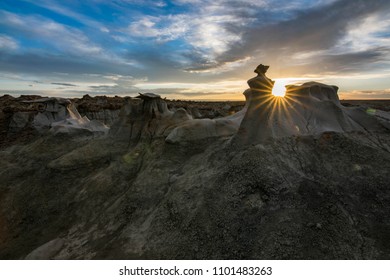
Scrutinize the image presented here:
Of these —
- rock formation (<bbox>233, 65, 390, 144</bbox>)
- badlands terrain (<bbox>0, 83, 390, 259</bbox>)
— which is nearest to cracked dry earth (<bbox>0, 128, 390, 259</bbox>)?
badlands terrain (<bbox>0, 83, 390, 259</bbox>)

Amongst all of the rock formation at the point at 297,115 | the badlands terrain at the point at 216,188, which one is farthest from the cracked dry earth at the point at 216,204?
the rock formation at the point at 297,115

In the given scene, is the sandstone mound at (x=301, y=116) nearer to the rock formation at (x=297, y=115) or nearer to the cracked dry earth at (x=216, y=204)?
the rock formation at (x=297, y=115)

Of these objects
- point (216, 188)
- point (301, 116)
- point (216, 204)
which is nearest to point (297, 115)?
point (301, 116)

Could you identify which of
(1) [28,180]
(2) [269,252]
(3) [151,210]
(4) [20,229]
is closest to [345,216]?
(2) [269,252]

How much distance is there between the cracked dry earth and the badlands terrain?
4 cm

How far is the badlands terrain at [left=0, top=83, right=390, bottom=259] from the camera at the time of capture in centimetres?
862

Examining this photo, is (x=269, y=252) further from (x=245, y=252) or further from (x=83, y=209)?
(x=83, y=209)

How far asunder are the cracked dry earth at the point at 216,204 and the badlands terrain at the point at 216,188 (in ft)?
0.14

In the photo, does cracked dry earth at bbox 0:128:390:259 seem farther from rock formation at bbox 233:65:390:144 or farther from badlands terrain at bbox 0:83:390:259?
rock formation at bbox 233:65:390:144

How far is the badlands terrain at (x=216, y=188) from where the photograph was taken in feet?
28.3

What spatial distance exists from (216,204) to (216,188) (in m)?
0.81

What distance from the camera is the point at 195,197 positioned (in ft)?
35.1

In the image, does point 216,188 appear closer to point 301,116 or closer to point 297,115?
point 297,115

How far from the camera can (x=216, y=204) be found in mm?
9992
